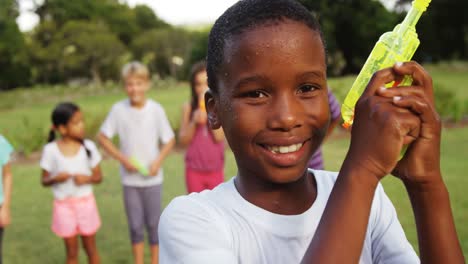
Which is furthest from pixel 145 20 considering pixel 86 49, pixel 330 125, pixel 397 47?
pixel 397 47

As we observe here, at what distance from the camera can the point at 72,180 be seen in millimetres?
4316

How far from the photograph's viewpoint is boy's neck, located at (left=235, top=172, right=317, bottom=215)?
4.41 feet

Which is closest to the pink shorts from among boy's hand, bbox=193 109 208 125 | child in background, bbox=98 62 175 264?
child in background, bbox=98 62 175 264

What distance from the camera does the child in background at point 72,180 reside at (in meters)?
4.25

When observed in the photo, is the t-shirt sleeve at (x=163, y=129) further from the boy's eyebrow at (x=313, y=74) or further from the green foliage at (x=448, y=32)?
the green foliage at (x=448, y=32)

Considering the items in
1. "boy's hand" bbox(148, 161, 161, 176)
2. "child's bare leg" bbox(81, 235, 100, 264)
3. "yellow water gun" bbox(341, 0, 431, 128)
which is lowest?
"child's bare leg" bbox(81, 235, 100, 264)

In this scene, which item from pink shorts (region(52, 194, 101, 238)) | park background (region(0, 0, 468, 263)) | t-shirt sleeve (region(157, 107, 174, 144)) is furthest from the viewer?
park background (region(0, 0, 468, 263))

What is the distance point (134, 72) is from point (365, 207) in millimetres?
3811

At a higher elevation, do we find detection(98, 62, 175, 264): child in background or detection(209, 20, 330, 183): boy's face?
detection(209, 20, 330, 183): boy's face

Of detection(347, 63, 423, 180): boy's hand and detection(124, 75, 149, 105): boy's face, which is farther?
detection(124, 75, 149, 105): boy's face

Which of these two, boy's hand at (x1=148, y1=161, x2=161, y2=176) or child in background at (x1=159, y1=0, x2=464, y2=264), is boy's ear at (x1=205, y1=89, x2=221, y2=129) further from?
boy's hand at (x1=148, y1=161, x2=161, y2=176)

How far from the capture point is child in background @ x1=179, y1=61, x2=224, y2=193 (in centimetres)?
454

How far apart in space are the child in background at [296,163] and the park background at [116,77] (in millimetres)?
311

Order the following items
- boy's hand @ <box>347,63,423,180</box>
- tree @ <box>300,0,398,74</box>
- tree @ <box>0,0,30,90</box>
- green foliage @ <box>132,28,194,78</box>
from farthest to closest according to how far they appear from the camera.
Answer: green foliage @ <box>132,28,194,78</box> → tree @ <box>300,0,398,74</box> → tree @ <box>0,0,30,90</box> → boy's hand @ <box>347,63,423,180</box>
